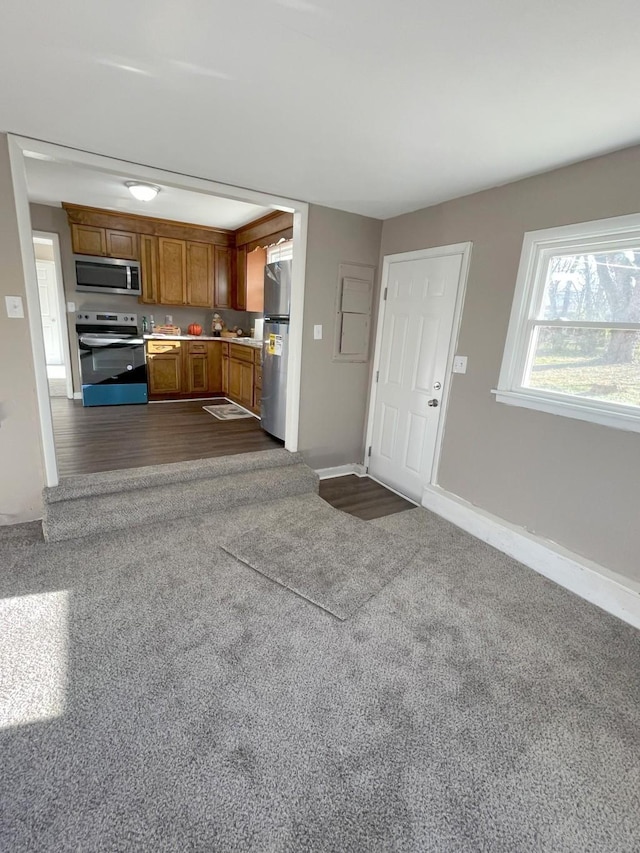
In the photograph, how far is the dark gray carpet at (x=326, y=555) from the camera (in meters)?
2.30

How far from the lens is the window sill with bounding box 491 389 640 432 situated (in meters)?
2.17

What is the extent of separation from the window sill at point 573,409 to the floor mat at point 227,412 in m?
3.16

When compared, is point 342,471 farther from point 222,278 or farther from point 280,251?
point 222,278

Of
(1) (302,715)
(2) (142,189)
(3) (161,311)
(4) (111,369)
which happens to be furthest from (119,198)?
(1) (302,715)

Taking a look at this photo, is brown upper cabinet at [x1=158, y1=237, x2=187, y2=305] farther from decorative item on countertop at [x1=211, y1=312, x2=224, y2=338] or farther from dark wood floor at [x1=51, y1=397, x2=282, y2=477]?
dark wood floor at [x1=51, y1=397, x2=282, y2=477]

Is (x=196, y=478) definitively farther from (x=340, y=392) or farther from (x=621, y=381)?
(x=621, y=381)

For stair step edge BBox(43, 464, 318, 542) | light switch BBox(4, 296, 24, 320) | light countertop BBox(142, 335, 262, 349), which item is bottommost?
stair step edge BBox(43, 464, 318, 542)

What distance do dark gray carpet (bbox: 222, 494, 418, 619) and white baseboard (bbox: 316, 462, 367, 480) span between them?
A: 2.64 feet

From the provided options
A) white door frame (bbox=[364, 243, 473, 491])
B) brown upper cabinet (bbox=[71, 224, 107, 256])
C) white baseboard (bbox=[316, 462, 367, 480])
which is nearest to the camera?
white door frame (bbox=[364, 243, 473, 491])

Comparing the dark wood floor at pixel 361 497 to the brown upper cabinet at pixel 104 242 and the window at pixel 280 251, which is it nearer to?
the window at pixel 280 251

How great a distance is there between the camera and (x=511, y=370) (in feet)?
9.02

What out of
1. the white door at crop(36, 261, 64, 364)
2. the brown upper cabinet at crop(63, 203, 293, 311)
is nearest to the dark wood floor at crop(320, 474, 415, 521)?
the brown upper cabinet at crop(63, 203, 293, 311)

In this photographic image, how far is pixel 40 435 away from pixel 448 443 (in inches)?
118

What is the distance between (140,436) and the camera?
13.2 feet
